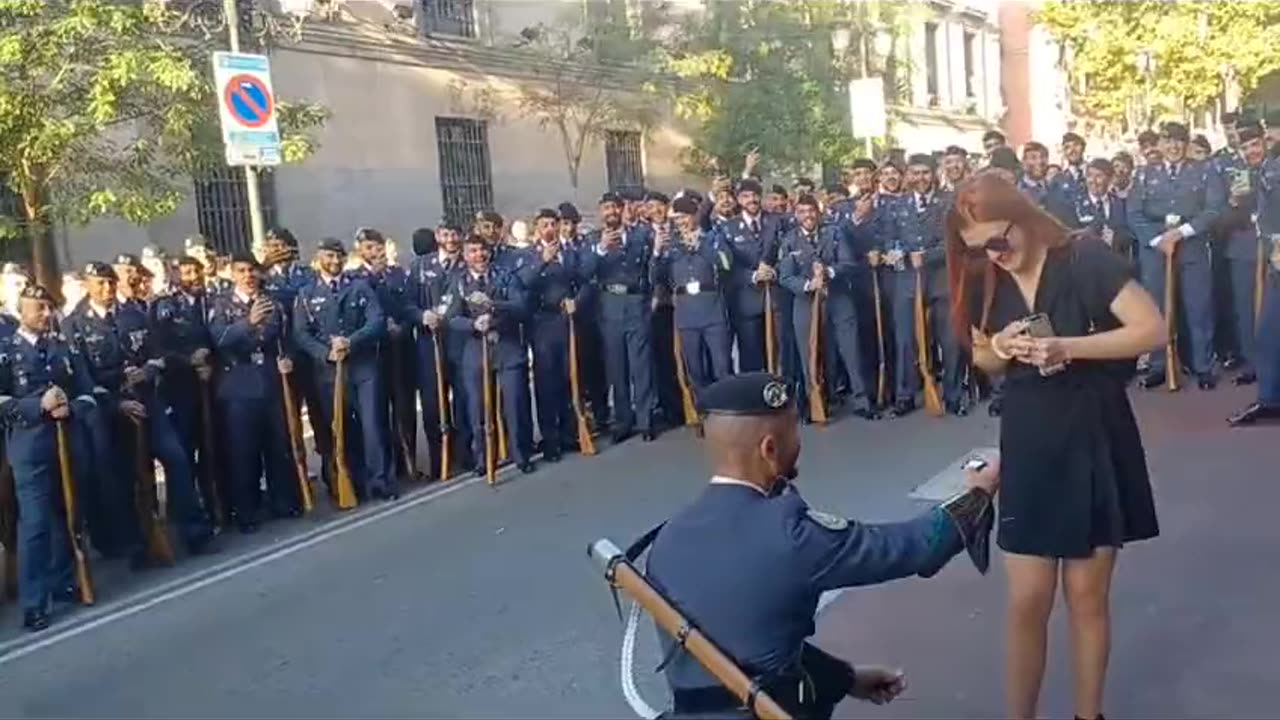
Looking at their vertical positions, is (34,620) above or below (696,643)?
below

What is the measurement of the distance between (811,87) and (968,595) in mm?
17989

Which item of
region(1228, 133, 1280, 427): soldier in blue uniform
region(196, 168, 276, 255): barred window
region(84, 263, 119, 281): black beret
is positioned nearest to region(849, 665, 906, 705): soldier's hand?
region(84, 263, 119, 281): black beret

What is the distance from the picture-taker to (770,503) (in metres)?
3.07

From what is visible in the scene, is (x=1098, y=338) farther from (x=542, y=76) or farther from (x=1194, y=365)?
(x=542, y=76)

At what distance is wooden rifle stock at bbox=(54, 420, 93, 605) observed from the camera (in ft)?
24.0

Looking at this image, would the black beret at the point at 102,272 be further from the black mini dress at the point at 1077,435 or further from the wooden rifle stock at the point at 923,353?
the black mini dress at the point at 1077,435

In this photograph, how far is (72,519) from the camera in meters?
7.37

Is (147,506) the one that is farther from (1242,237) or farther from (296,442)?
(1242,237)

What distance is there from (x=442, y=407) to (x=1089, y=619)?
6599 millimetres

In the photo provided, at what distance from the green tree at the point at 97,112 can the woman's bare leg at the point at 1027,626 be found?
29.5 feet

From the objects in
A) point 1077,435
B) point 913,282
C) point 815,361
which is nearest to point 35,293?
point 1077,435

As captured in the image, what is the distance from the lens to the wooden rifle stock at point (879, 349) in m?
11.1

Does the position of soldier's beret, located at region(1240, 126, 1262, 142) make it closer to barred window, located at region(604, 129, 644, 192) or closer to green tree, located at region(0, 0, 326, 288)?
green tree, located at region(0, 0, 326, 288)

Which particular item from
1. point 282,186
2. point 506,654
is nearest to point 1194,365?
point 506,654
